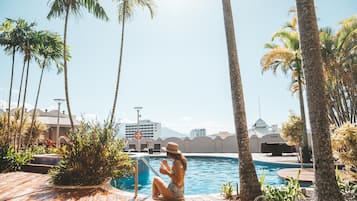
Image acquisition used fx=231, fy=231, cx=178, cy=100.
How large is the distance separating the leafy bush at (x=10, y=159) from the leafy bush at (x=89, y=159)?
363 cm

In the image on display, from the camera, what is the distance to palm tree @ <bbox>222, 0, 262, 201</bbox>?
414 cm

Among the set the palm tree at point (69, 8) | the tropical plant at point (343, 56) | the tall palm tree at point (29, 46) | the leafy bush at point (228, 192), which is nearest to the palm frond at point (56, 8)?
the palm tree at point (69, 8)

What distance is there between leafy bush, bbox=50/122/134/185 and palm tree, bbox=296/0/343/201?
457 centimetres

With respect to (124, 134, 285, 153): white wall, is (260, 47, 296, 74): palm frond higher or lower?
higher

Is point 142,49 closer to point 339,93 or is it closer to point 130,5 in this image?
point 130,5

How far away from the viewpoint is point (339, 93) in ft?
44.3

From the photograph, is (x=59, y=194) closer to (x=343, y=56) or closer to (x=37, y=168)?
(x=37, y=168)

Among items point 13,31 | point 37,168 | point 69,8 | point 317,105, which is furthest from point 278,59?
point 13,31

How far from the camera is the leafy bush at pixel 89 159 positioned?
567cm

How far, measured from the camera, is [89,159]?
18.6 ft

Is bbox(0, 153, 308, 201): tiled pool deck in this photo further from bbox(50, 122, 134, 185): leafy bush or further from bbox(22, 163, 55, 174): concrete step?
bbox(22, 163, 55, 174): concrete step

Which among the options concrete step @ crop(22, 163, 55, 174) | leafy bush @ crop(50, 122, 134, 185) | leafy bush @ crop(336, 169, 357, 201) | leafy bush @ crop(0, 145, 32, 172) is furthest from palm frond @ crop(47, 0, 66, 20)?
leafy bush @ crop(336, 169, 357, 201)

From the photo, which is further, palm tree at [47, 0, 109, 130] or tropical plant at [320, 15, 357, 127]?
tropical plant at [320, 15, 357, 127]

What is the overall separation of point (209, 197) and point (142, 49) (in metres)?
10.4
